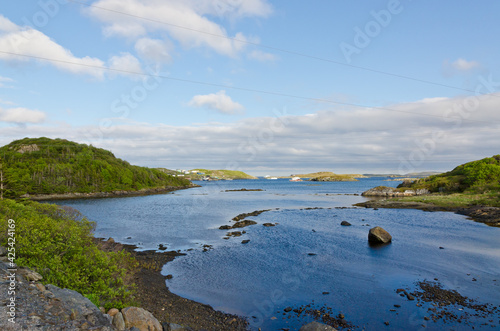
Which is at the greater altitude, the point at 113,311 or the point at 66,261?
the point at 66,261

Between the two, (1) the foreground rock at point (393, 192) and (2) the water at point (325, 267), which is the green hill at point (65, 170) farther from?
(1) the foreground rock at point (393, 192)

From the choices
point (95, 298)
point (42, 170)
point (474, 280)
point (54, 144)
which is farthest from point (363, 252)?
point (54, 144)

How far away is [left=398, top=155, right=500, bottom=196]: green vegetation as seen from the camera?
81.2m

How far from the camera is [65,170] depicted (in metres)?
134

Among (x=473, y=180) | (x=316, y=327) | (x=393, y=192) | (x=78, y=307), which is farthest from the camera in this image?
(x=393, y=192)

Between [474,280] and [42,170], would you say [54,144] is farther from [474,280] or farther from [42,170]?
[474,280]

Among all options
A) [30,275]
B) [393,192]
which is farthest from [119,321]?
[393,192]

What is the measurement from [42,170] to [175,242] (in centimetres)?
12506

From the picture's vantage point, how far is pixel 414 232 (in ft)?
144

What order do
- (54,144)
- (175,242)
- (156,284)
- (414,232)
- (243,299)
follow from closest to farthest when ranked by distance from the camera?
1. (243,299)
2. (156,284)
3. (175,242)
4. (414,232)
5. (54,144)

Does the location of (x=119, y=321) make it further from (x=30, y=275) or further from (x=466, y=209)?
(x=466, y=209)

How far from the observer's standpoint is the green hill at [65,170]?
121 m

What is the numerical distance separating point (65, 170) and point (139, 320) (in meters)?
147

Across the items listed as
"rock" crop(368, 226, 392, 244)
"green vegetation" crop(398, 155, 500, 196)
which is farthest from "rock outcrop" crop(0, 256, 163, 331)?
"green vegetation" crop(398, 155, 500, 196)
